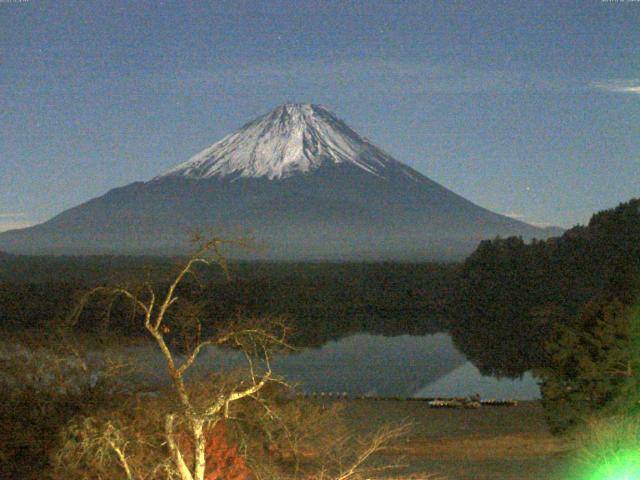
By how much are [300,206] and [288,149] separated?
9.28 metres

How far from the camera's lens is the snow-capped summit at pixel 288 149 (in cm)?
12862

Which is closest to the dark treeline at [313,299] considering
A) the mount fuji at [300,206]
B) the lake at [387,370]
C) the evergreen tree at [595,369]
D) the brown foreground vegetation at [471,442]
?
the lake at [387,370]

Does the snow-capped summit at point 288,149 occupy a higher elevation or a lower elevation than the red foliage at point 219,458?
higher

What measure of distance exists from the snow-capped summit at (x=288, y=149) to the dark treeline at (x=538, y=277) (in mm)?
78808

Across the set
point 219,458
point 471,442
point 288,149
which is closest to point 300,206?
point 288,149

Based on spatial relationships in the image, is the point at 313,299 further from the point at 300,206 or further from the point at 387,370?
the point at 300,206

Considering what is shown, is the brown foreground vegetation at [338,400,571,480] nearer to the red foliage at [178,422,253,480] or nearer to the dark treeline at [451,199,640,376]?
the red foliage at [178,422,253,480]

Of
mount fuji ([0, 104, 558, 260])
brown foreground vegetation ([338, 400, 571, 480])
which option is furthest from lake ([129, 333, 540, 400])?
mount fuji ([0, 104, 558, 260])

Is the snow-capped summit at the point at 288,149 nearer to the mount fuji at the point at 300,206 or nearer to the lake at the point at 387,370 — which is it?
the mount fuji at the point at 300,206

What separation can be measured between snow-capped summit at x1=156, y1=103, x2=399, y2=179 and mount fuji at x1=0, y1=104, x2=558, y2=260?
156 millimetres

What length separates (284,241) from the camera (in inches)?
5241

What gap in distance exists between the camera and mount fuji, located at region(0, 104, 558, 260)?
5108 inches

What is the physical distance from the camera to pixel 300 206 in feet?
450

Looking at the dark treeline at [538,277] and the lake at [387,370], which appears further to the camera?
the dark treeline at [538,277]
